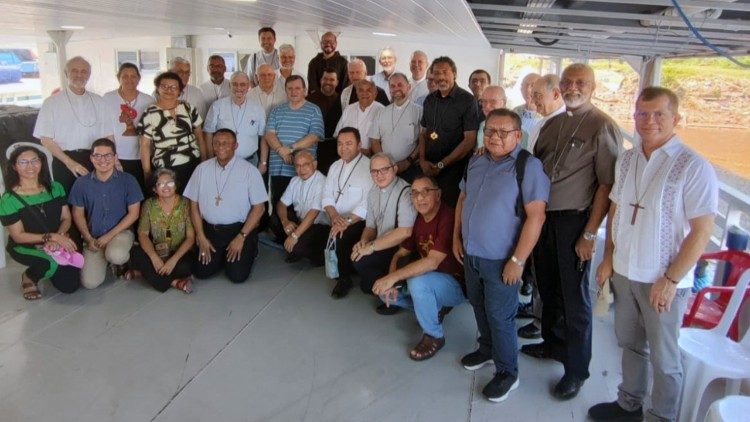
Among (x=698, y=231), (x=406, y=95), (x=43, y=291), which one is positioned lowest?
(x=43, y=291)

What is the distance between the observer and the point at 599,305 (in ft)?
7.98

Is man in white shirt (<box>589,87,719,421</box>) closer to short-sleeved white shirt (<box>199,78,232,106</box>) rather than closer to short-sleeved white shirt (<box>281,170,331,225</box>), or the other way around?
short-sleeved white shirt (<box>281,170,331,225</box>)

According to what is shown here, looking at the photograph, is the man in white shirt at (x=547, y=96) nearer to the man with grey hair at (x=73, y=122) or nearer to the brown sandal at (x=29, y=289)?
the man with grey hair at (x=73, y=122)

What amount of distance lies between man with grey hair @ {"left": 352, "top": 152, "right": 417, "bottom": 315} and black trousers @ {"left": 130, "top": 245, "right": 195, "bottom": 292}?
1253mm

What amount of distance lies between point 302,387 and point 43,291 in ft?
7.19

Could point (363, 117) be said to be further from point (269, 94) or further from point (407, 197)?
point (407, 197)

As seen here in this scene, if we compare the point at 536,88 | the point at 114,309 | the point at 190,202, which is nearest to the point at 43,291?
the point at 114,309

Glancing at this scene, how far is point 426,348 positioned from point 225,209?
6.06 ft

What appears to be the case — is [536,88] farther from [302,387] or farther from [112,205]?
[112,205]

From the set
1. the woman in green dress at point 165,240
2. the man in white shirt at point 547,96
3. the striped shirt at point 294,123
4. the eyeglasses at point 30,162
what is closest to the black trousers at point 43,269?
the woman in green dress at point 165,240

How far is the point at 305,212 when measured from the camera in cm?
397

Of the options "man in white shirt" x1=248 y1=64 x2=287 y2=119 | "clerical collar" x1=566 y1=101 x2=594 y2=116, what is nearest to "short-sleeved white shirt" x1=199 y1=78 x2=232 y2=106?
"man in white shirt" x1=248 y1=64 x2=287 y2=119

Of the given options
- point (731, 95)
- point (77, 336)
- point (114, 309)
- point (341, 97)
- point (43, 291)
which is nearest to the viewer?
point (77, 336)

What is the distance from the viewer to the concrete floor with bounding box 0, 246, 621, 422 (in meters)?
2.39
